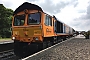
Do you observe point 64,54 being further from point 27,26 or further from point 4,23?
point 4,23

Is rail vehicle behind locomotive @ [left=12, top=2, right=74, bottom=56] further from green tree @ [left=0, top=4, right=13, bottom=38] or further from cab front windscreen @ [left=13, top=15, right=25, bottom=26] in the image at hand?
green tree @ [left=0, top=4, right=13, bottom=38]

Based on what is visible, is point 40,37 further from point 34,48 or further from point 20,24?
point 20,24

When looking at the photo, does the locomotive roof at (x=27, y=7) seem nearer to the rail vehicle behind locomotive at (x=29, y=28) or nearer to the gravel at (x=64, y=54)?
the rail vehicle behind locomotive at (x=29, y=28)

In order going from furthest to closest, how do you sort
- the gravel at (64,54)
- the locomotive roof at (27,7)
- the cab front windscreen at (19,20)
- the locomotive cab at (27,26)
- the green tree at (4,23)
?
the green tree at (4,23) < the cab front windscreen at (19,20) < the locomotive roof at (27,7) < the locomotive cab at (27,26) < the gravel at (64,54)

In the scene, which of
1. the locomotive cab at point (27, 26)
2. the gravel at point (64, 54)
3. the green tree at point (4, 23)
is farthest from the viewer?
the green tree at point (4, 23)

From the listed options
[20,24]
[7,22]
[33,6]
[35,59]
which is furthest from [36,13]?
[7,22]

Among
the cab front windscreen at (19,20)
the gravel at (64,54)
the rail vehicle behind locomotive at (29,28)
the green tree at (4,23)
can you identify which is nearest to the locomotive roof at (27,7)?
the rail vehicle behind locomotive at (29,28)

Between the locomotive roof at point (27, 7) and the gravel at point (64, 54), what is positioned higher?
the locomotive roof at point (27, 7)

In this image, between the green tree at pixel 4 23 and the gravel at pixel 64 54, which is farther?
the green tree at pixel 4 23

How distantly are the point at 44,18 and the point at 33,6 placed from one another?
120 cm

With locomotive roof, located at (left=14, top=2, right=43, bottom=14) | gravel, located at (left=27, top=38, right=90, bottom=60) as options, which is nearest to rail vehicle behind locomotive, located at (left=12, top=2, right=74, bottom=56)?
locomotive roof, located at (left=14, top=2, right=43, bottom=14)

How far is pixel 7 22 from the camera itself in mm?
45844

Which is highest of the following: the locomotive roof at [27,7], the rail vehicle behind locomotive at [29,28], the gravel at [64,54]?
the locomotive roof at [27,7]

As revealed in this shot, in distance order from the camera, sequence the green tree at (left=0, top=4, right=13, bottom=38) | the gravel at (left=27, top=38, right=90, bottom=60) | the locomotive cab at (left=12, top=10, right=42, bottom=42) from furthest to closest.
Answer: the green tree at (left=0, top=4, right=13, bottom=38) < the locomotive cab at (left=12, top=10, right=42, bottom=42) < the gravel at (left=27, top=38, right=90, bottom=60)
